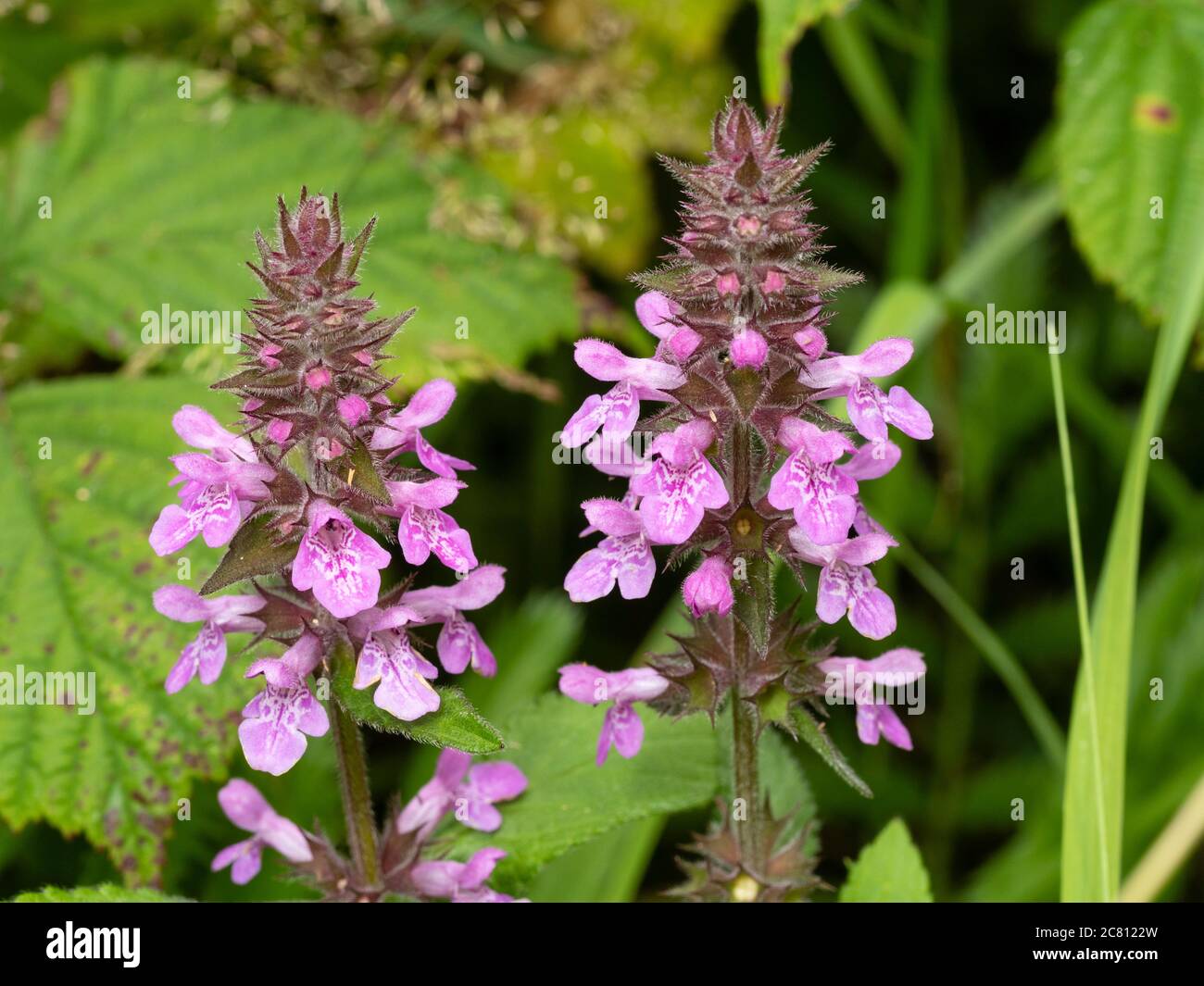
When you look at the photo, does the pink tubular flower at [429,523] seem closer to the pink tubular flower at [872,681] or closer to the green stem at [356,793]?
the green stem at [356,793]

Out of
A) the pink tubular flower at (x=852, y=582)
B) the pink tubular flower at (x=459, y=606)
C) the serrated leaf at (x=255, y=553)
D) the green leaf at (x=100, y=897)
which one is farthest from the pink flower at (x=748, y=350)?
the green leaf at (x=100, y=897)

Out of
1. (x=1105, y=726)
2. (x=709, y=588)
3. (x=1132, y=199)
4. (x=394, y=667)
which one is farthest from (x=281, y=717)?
(x=1132, y=199)

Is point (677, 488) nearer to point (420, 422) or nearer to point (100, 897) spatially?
Result: point (420, 422)

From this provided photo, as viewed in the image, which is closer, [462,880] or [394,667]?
[394,667]

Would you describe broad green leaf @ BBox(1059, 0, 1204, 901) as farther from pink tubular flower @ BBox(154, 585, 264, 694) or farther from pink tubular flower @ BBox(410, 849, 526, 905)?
pink tubular flower @ BBox(154, 585, 264, 694)
